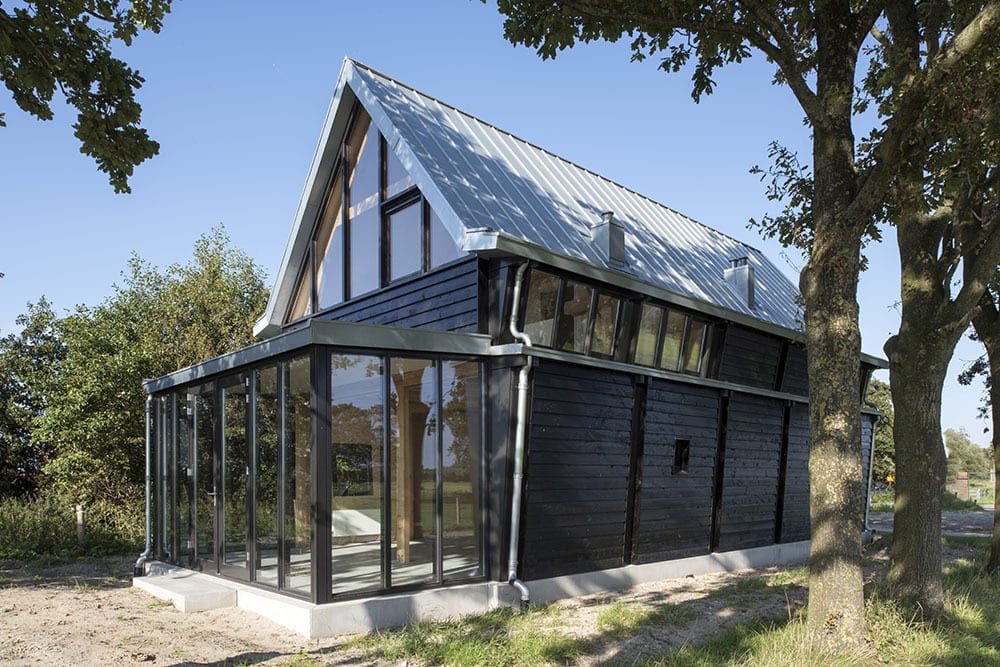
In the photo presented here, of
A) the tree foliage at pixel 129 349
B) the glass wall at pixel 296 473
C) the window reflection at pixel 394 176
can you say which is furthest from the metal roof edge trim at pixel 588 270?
the tree foliage at pixel 129 349

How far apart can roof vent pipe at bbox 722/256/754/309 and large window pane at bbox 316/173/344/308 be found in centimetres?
706

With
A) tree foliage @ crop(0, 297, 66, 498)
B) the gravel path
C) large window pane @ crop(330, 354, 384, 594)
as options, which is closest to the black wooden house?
large window pane @ crop(330, 354, 384, 594)

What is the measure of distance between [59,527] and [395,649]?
11.0 meters

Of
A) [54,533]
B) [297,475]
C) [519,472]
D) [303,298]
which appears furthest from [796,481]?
[54,533]

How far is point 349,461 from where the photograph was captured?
26.2ft

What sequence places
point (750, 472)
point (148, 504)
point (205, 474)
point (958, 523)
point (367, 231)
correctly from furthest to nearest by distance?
point (958, 523), point (750, 472), point (367, 231), point (148, 504), point (205, 474)

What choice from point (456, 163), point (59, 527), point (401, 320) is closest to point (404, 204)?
point (456, 163)

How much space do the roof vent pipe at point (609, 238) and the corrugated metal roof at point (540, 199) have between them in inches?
5.7

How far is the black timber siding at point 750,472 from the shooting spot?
12.4 m

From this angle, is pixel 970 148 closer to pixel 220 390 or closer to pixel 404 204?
pixel 404 204

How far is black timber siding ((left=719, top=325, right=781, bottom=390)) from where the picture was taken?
491 inches

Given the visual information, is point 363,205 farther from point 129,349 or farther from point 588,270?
point 129,349

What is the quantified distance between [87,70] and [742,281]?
11.6 metres

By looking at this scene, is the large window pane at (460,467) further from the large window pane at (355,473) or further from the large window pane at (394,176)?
the large window pane at (394,176)
